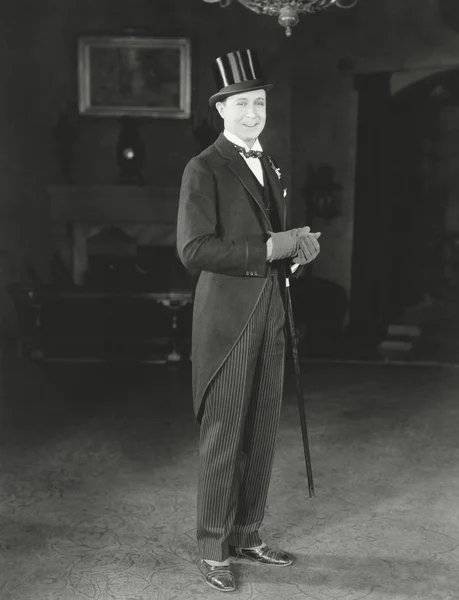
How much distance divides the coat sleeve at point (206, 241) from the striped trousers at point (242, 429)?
0.15 metres

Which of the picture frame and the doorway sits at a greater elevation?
the picture frame

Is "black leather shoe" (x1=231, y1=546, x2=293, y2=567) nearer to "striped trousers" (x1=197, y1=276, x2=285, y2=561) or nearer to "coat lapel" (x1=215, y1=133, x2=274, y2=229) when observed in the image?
"striped trousers" (x1=197, y1=276, x2=285, y2=561)

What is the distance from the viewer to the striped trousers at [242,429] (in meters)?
2.47

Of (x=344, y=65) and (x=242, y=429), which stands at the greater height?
(x=344, y=65)

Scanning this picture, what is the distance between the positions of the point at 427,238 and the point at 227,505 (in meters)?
4.62

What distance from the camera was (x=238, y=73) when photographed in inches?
94.7

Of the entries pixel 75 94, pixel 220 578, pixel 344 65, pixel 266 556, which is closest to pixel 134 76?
pixel 75 94

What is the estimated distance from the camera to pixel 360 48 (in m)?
6.46

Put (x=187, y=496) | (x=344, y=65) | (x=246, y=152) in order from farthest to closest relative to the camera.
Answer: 1. (x=344, y=65)
2. (x=187, y=496)
3. (x=246, y=152)

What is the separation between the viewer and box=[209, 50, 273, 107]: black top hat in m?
2.40

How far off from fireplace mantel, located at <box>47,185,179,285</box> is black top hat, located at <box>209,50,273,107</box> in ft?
14.3

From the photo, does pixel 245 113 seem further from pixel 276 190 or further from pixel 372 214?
pixel 372 214

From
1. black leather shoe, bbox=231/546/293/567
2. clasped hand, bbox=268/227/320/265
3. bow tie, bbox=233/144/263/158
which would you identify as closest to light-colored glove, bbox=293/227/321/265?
clasped hand, bbox=268/227/320/265

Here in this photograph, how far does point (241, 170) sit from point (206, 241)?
0.28 metres
